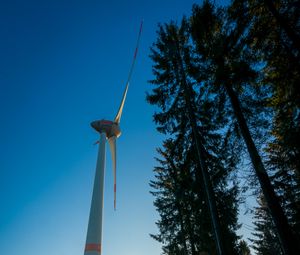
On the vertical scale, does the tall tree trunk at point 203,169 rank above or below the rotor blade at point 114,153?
below

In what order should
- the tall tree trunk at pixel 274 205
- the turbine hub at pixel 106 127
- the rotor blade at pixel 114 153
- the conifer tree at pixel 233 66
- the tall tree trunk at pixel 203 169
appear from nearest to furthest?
1. the tall tree trunk at pixel 274 205
2. the conifer tree at pixel 233 66
3. the tall tree trunk at pixel 203 169
4. the rotor blade at pixel 114 153
5. the turbine hub at pixel 106 127

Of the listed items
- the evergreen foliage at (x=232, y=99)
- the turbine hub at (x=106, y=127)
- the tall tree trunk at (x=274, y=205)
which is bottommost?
the tall tree trunk at (x=274, y=205)

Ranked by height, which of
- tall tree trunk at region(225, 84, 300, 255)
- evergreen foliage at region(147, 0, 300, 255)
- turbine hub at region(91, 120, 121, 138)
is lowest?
tall tree trunk at region(225, 84, 300, 255)

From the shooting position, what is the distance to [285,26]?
7.51m

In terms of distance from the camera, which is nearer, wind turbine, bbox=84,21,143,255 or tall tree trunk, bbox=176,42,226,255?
tall tree trunk, bbox=176,42,226,255

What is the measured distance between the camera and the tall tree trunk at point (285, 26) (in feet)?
23.8

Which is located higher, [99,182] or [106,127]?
[106,127]

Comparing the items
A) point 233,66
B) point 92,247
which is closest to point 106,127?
point 92,247

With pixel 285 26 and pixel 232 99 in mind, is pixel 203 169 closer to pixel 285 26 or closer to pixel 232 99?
pixel 232 99

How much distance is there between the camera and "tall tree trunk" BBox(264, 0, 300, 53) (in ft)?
23.8

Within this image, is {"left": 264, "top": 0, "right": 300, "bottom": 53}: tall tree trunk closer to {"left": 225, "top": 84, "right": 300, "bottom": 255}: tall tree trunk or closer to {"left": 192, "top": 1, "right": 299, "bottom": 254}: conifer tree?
{"left": 192, "top": 1, "right": 299, "bottom": 254}: conifer tree

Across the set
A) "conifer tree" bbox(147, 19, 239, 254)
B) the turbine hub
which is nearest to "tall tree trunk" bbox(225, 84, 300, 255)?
"conifer tree" bbox(147, 19, 239, 254)

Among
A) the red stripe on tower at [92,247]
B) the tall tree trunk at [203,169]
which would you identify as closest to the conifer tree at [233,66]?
the tall tree trunk at [203,169]

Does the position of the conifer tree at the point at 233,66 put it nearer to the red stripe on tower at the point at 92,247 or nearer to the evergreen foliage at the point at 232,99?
the evergreen foliage at the point at 232,99
